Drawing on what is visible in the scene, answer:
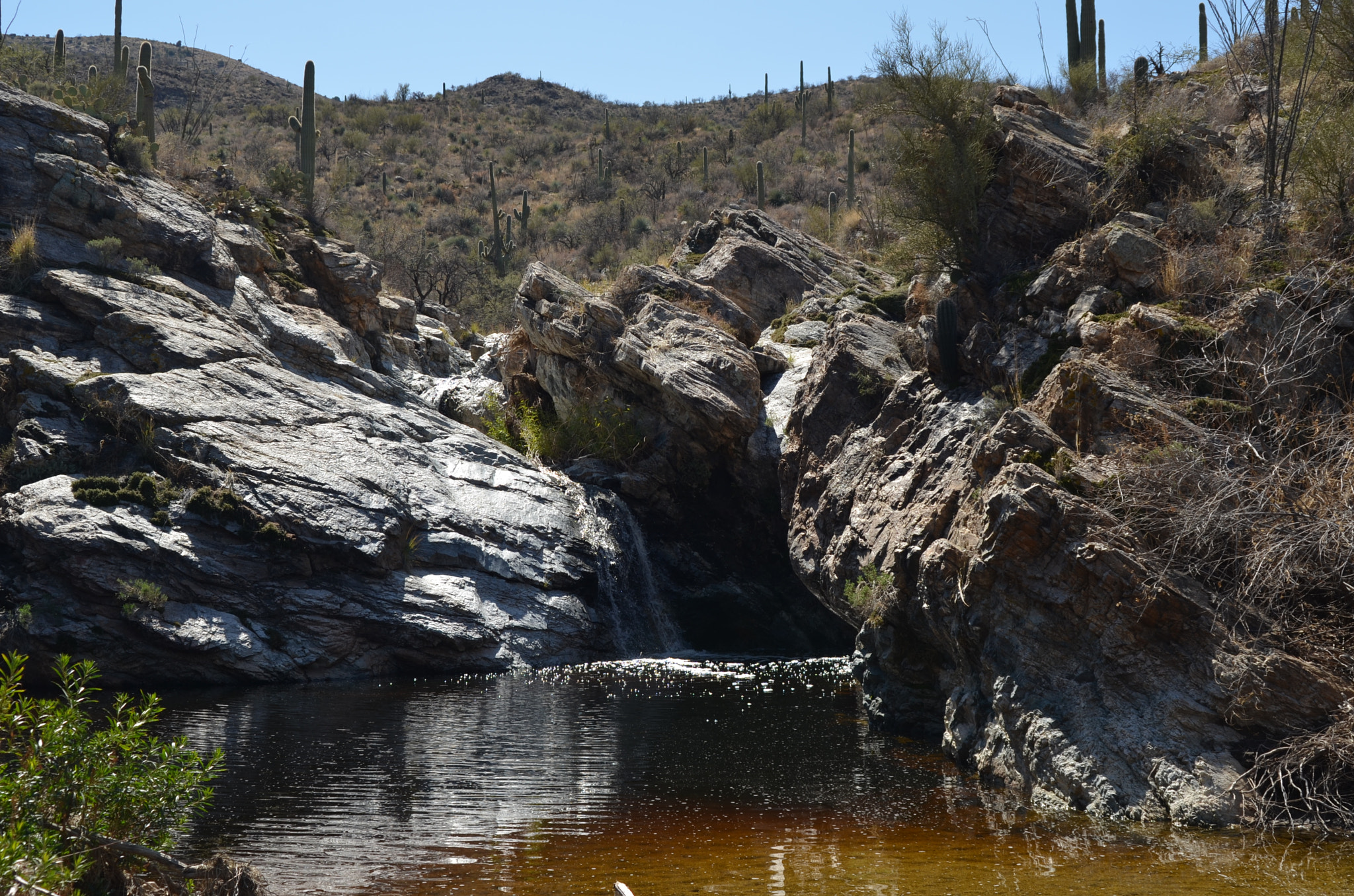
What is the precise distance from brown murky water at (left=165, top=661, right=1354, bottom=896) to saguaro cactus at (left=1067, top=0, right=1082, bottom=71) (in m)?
22.5

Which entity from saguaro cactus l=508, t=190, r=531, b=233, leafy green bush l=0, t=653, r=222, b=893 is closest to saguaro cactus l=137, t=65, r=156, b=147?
saguaro cactus l=508, t=190, r=531, b=233

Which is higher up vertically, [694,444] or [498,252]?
[498,252]

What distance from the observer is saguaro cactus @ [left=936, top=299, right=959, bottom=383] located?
15.4 m

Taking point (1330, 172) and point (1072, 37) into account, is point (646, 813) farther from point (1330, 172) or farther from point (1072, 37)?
point (1072, 37)

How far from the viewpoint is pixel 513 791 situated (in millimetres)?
10586

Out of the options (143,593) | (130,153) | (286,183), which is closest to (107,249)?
(130,153)

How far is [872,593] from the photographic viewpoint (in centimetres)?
1395

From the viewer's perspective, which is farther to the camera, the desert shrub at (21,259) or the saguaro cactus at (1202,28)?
the saguaro cactus at (1202,28)

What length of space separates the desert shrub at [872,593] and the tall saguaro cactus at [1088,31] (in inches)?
820

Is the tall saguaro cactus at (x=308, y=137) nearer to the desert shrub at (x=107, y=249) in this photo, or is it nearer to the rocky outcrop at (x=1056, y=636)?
the desert shrub at (x=107, y=249)

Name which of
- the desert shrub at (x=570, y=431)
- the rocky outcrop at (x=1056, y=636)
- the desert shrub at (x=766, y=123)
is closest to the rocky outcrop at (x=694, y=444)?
the desert shrub at (x=570, y=431)

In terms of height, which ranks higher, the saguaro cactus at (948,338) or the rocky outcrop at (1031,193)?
the rocky outcrop at (1031,193)

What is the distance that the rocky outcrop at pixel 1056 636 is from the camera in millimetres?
8953

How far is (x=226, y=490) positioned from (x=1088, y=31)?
87.1ft
